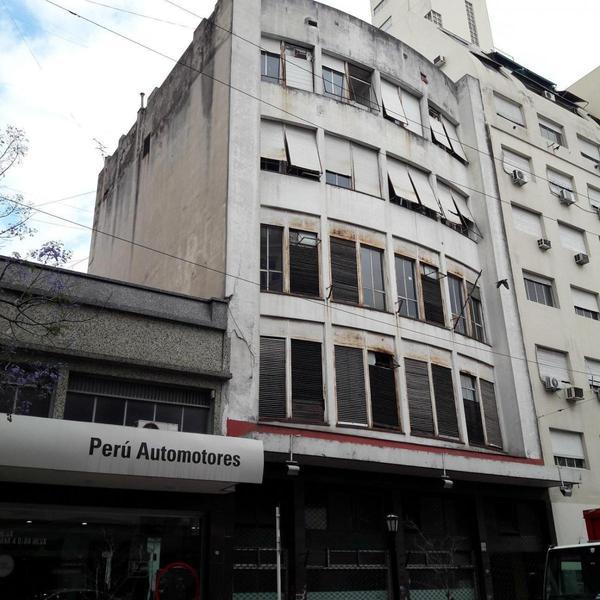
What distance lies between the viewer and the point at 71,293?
46.8ft

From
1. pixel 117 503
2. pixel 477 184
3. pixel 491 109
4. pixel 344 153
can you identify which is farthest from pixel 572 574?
pixel 491 109

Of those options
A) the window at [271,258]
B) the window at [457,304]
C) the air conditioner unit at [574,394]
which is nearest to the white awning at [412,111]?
the window at [457,304]

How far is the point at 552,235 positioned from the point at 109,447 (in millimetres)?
20288

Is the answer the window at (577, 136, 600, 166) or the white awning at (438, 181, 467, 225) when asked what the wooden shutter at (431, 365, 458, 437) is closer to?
the white awning at (438, 181, 467, 225)

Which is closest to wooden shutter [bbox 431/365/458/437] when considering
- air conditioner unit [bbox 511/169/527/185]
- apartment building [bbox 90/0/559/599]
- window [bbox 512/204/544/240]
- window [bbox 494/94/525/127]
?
apartment building [bbox 90/0/559/599]

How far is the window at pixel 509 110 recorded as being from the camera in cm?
2766

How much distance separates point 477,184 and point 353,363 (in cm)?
1057

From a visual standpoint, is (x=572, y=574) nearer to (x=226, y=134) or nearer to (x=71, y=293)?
(x=71, y=293)

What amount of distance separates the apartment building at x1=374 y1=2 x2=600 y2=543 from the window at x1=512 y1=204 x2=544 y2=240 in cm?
5

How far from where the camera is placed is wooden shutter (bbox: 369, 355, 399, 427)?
57.6 ft

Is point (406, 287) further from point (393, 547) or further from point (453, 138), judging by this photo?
point (453, 138)

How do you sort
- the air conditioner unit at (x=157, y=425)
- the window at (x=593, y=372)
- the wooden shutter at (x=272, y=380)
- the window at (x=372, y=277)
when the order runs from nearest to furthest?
the air conditioner unit at (x=157, y=425) < the wooden shutter at (x=272, y=380) < the window at (x=372, y=277) < the window at (x=593, y=372)

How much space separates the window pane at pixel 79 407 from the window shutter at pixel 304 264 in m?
6.25

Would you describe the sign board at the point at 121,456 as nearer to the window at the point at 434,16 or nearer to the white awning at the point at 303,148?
the white awning at the point at 303,148
